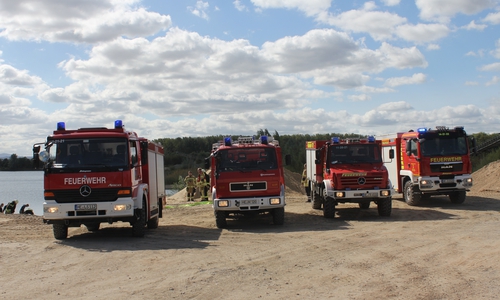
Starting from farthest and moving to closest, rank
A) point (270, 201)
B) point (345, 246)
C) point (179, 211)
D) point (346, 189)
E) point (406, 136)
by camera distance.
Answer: point (179, 211)
point (406, 136)
point (346, 189)
point (270, 201)
point (345, 246)

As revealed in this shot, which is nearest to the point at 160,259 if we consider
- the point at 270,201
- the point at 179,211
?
the point at 270,201

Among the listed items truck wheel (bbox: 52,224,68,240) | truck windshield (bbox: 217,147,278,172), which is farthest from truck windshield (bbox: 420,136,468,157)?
truck wheel (bbox: 52,224,68,240)

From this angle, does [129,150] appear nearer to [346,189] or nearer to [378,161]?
[346,189]

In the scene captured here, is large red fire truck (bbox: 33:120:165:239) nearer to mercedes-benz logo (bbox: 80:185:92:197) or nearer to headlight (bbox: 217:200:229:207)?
mercedes-benz logo (bbox: 80:185:92:197)

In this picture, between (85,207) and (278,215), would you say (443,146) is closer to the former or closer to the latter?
(278,215)

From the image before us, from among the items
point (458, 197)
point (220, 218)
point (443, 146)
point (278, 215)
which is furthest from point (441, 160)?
point (220, 218)

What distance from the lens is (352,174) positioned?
16.4m

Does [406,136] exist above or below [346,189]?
above

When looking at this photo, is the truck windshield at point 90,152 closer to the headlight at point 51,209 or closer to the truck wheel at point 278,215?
the headlight at point 51,209

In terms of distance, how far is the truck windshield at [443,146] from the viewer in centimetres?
1945

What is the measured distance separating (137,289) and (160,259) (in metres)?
2.47

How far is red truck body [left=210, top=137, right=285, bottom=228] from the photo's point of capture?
586 inches

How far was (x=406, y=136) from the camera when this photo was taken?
2055 centimetres

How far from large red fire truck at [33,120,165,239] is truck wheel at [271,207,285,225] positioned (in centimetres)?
427
